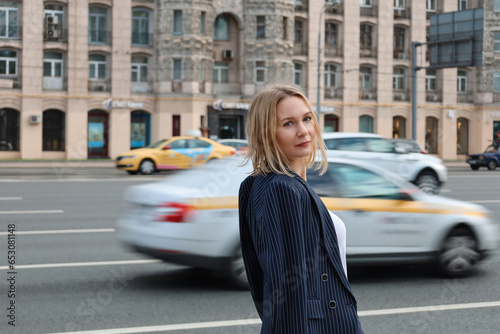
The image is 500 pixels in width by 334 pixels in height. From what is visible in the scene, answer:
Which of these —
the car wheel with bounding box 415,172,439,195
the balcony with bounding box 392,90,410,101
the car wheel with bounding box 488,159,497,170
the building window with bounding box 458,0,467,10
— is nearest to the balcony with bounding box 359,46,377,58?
the balcony with bounding box 392,90,410,101

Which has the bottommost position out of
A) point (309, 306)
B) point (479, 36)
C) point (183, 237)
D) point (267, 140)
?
point (183, 237)

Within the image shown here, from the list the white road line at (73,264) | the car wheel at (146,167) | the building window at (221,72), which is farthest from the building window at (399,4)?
the white road line at (73,264)

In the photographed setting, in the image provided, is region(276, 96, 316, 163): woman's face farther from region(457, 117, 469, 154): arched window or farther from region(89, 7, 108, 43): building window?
region(457, 117, 469, 154): arched window

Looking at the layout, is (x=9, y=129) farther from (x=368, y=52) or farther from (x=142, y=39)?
(x=368, y=52)

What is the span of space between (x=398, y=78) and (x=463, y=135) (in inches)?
288

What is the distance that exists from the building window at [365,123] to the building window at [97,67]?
1882 cm

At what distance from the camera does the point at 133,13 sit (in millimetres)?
45531

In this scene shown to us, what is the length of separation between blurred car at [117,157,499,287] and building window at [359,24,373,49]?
44089 mm

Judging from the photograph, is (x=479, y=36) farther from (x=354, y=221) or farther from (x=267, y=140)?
(x=267, y=140)

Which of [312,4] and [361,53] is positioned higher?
[312,4]

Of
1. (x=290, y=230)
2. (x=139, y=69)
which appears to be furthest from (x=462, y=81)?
(x=290, y=230)

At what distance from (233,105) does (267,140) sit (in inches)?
1749

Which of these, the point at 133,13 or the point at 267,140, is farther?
the point at 133,13

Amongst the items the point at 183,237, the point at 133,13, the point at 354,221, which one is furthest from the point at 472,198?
the point at 133,13
